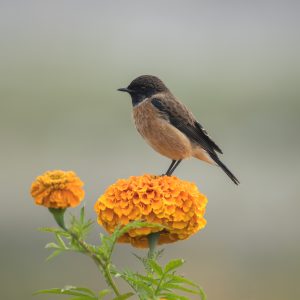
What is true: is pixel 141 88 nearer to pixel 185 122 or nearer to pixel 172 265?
pixel 185 122

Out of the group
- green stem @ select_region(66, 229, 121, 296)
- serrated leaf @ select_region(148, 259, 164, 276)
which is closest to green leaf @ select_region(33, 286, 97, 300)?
green stem @ select_region(66, 229, 121, 296)

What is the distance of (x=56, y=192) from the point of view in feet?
9.27

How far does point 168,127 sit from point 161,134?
116 mm

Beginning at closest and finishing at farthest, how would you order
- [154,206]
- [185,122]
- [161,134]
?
1. [154,206]
2. [161,134]
3. [185,122]

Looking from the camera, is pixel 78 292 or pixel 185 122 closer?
pixel 78 292

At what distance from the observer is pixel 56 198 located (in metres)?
2.82

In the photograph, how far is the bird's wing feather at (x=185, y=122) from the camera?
611 centimetres

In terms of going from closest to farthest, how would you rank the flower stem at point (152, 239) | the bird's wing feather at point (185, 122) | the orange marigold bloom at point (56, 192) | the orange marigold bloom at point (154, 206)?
1. the orange marigold bloom at point (56, 192)
2. the orange marigold bloom at point (154, 206)
3. the flower stem at point (152, 239)
4. the bird's wing feather at point (185, 122)

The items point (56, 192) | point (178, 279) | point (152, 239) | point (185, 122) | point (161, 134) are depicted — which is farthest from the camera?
point (185, 122)

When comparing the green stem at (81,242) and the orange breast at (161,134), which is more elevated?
the green stem at (81,242)

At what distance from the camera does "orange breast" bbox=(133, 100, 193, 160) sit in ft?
19.6

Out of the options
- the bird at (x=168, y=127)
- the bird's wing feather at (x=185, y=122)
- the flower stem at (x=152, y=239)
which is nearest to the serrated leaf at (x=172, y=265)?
the flower stem at (x=152, y=239)

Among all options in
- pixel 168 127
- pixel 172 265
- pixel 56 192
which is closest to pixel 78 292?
pixel 172 265

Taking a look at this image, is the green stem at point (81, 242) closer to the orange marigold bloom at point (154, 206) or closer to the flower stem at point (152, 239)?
the orange marigold bloom at point (154, 206)
